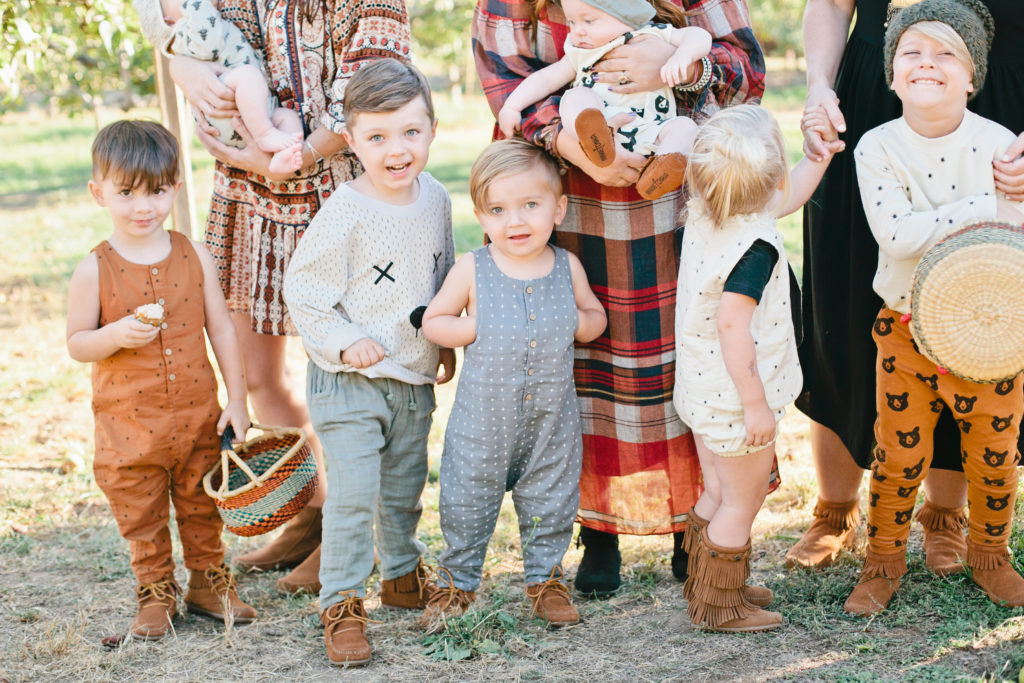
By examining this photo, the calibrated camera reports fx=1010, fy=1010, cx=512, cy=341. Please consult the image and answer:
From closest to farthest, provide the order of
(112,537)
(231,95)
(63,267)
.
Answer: (231,95), (112,537), (63,267)

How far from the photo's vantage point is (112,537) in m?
3.74

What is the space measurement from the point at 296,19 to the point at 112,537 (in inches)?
80.0

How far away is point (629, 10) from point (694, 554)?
4.89 ft

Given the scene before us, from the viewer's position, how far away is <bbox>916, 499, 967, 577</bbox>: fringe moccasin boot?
3.06 m

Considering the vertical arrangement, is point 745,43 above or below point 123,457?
above

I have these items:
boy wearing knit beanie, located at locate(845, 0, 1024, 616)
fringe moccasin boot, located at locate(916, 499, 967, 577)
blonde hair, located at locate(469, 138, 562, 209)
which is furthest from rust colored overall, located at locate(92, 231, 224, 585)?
fringe moccasin boot, located at locate(916, 499, 967, 577)

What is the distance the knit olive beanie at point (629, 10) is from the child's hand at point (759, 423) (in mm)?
1035

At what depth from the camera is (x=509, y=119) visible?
2.78m

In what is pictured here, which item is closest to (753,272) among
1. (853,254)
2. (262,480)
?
(853,254)

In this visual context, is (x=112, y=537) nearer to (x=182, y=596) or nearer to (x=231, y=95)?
(x=182, y=596)

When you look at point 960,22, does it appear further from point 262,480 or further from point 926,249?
point 262,480

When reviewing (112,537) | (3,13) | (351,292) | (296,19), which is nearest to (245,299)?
(351,292)

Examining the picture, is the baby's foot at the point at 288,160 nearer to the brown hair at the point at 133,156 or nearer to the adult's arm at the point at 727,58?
the brown hair at the point at 133,156

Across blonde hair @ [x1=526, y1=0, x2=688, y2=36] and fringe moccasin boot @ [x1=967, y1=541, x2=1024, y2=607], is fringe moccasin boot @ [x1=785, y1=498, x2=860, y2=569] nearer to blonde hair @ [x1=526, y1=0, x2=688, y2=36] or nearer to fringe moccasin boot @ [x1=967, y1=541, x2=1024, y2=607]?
fringe moccasin boot @ [x1=967, y1=541, x2=1024, y2=607]
